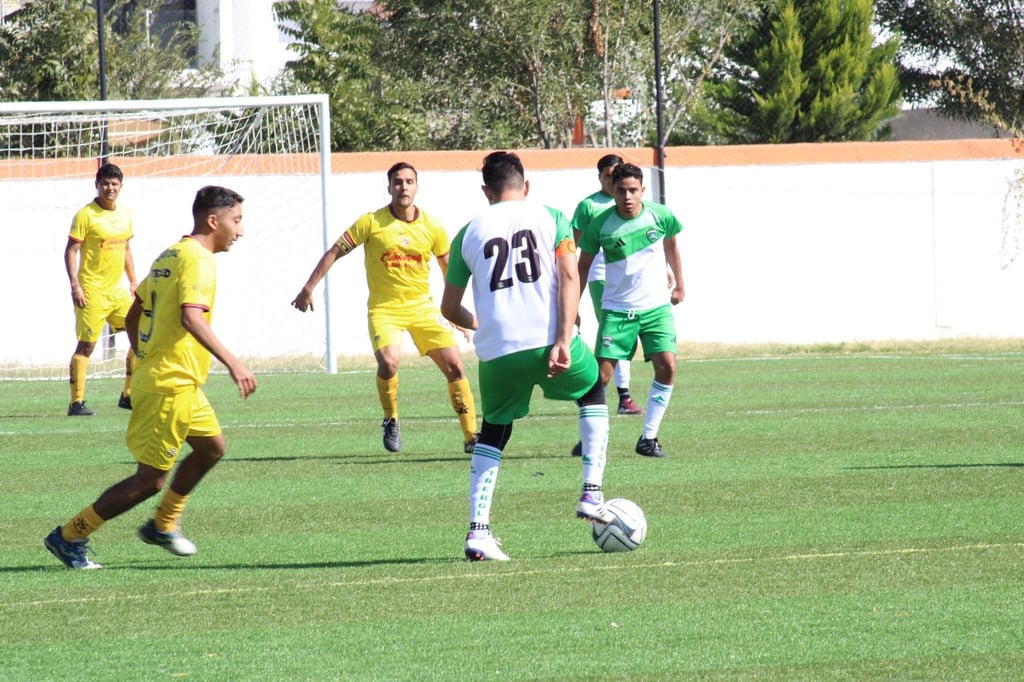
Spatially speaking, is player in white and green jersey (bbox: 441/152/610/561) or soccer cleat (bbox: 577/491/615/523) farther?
soccer cleat (bbox: 577/491/615/523)

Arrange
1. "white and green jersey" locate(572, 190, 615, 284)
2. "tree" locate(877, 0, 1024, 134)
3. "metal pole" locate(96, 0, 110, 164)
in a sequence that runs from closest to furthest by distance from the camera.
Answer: "white and green jersey" locate(572, 190, 615, 284), "metal pole" locate(96, 0, 110, 164), "tree" locate(877, 0, 1024, 134)

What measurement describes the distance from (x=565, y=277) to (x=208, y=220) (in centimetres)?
169

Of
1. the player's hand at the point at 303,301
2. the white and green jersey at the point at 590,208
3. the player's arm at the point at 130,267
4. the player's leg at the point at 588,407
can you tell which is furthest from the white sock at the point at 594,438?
the player's arm at the point at 130,267

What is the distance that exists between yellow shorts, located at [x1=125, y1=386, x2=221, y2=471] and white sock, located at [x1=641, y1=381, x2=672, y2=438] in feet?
14.8

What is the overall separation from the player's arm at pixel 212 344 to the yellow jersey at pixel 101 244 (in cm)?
805

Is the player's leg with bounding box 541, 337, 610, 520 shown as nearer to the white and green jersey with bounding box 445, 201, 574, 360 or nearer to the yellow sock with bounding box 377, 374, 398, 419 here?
the white and green jersey with bounding box 445, 201, 574, 360

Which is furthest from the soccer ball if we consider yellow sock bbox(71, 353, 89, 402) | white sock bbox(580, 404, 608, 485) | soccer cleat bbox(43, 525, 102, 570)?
yellow sock bbox(71, 353, 89, 402)

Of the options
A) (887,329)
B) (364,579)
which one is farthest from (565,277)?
(887,329)

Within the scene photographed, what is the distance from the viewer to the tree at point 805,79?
3622 cm

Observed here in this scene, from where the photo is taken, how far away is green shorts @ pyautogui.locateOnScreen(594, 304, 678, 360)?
424 inches

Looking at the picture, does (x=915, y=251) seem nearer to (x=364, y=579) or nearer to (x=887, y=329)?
(x=887, y=329)

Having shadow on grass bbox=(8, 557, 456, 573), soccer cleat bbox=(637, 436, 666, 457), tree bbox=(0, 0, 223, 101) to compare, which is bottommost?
shadow on grass bbox=(8, 557, 456, 573)

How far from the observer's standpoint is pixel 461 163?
861 inches

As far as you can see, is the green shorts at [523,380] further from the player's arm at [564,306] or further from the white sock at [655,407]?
the white sock at [655,407]
